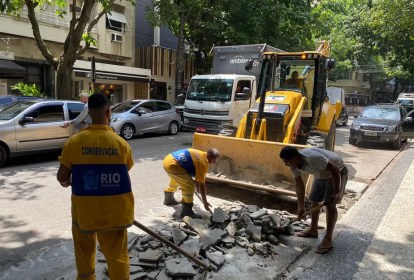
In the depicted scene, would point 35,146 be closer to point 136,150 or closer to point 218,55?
point 136,150

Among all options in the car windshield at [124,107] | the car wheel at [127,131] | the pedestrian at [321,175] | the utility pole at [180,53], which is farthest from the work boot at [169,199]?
the utility pole at [180,53]

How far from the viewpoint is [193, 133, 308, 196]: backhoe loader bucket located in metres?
6.27

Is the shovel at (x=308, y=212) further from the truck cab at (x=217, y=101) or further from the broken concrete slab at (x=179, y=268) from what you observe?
the truck cab at (x=217, y=101)

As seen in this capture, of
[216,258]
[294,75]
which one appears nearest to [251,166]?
[216,258]

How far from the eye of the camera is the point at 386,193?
7.30 metres

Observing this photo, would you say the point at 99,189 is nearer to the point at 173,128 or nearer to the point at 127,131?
the point at 127,131

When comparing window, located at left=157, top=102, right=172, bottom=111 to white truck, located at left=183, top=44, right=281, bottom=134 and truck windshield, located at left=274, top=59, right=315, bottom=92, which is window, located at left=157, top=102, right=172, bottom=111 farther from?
truck windshield, located at left=274, top=59, right=315, bottom=92

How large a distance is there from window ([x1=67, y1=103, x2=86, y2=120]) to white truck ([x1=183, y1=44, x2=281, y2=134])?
4.52 m

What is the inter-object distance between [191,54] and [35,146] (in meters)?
13.7

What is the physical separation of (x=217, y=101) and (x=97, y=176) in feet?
33.8

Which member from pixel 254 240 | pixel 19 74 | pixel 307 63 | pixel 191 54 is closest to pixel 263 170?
pixel 254 240

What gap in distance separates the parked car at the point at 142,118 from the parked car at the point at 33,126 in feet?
11.1

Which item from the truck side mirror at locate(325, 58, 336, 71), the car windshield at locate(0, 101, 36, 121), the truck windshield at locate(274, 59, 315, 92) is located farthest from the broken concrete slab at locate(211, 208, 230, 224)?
→ the car windshield at locate(0, 101, 36, 121)

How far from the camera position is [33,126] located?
8.78 metres
